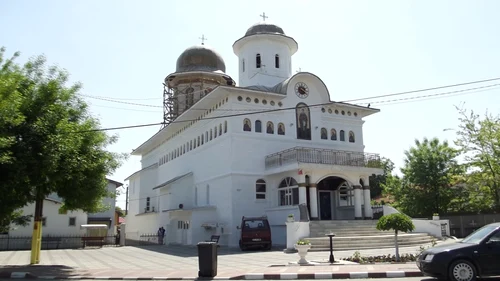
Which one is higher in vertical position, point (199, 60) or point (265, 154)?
point (199, 60)

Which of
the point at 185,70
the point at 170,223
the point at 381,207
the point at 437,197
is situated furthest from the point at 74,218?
the point at 437,197

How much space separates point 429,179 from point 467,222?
7.21 meters

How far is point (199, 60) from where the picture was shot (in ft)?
136

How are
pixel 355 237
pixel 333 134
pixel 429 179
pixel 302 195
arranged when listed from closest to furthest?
pixel 355 237 → pixel 302 195 → pixel 333 134 → pixel 429 179

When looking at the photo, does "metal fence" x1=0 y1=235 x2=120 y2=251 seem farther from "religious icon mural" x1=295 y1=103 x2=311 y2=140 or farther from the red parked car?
"religious icon mural" x1=295 y1=103 x2=311 y2=140

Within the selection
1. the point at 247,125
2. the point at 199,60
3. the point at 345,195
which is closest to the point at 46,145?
the point at 247,125

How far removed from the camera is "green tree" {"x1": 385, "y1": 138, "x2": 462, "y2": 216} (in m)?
33.8

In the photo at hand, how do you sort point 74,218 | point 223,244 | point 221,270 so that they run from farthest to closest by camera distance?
point 74,218
point 223,244
point 221,270

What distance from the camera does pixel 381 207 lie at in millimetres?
27172

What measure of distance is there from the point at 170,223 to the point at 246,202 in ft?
27.7

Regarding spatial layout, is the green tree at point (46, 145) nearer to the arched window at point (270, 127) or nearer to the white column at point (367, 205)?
the arched window at point (270, 127)

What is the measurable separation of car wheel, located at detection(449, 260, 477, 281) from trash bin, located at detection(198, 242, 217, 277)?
242 inches

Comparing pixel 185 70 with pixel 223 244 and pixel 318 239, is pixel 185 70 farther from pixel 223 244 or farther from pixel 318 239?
pixel 318 239

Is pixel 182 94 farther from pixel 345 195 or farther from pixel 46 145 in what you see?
pixel 46 145
